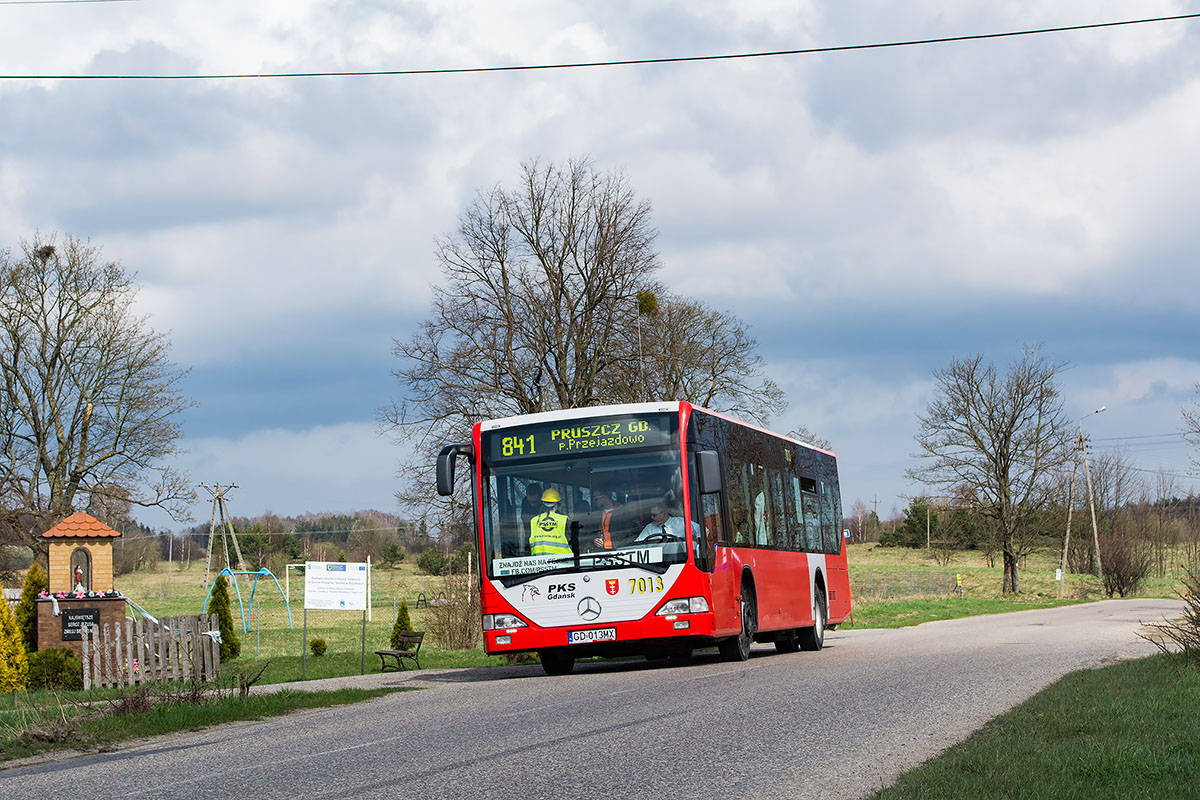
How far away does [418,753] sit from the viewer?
9125 millimetres

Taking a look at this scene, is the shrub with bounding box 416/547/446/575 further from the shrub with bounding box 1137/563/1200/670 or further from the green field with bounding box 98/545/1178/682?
the shrub with bounding box 1137/563/1200/670

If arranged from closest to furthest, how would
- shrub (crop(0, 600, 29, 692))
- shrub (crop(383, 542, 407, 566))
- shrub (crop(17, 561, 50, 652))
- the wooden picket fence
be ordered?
Result: the wooden picket fence < shrub (crop(0, 600, 29, 692)) < shrub (crop(17, 561, 50, 652)) < shrub (crop(383, 542, 407, 566))

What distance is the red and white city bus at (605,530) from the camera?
53.1 feet

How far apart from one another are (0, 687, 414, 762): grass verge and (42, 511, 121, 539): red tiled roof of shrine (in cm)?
1794

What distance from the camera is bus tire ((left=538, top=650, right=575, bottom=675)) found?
712 inches

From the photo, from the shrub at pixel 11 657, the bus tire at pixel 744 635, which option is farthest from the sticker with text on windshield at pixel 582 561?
the shrub at pixel 11 657

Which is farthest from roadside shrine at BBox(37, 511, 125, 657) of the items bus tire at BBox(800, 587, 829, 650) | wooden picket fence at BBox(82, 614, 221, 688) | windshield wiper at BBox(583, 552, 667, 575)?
windshield wiper at BBox(583, 552, 667, 575)

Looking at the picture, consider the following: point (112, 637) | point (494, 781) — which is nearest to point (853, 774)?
point (494, 781)

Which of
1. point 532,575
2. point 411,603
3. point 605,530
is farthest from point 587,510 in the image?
point 411,603

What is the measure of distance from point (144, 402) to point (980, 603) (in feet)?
121

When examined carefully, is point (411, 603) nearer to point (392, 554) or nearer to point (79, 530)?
point (392, 554)

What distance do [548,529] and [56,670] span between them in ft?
34.3

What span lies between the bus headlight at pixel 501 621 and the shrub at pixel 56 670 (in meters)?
8.95

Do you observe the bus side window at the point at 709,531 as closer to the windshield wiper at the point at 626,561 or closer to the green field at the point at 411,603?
the windshield wiper at the point at 626,561
